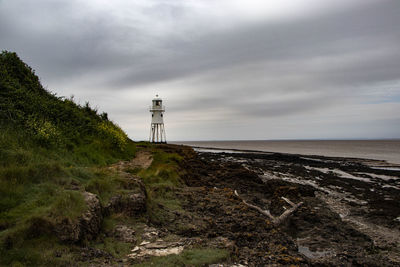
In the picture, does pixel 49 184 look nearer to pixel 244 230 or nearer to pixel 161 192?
pixel 161 192

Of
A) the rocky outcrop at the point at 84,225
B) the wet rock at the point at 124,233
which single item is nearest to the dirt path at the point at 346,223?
the wet rock at the point at 124,233

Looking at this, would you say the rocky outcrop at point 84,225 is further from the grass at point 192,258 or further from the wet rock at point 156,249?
the grass at point 192,258

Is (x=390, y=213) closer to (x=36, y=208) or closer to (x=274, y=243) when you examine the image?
(x=274, y=243)

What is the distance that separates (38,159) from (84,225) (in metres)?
4.84

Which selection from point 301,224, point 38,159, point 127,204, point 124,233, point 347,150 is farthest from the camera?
point 347,150

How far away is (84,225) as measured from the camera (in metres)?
5.76

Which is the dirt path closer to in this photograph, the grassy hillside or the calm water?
the grassy hillside

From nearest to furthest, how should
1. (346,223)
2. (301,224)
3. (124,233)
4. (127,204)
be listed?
(124,233)
(127,204)
(301,224)
(346,223)

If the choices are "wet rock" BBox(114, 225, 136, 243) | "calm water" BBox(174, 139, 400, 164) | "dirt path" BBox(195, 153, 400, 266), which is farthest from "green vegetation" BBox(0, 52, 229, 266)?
"calm water" BBox(174, 139, 400, 164)

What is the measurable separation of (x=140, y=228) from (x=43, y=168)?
3.62 meters

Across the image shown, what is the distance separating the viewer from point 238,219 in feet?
29.6

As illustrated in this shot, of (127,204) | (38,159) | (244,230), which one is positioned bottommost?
(244,230)

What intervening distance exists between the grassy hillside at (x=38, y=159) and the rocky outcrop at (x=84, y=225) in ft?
0.50

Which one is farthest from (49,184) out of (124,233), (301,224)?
(301,224)
